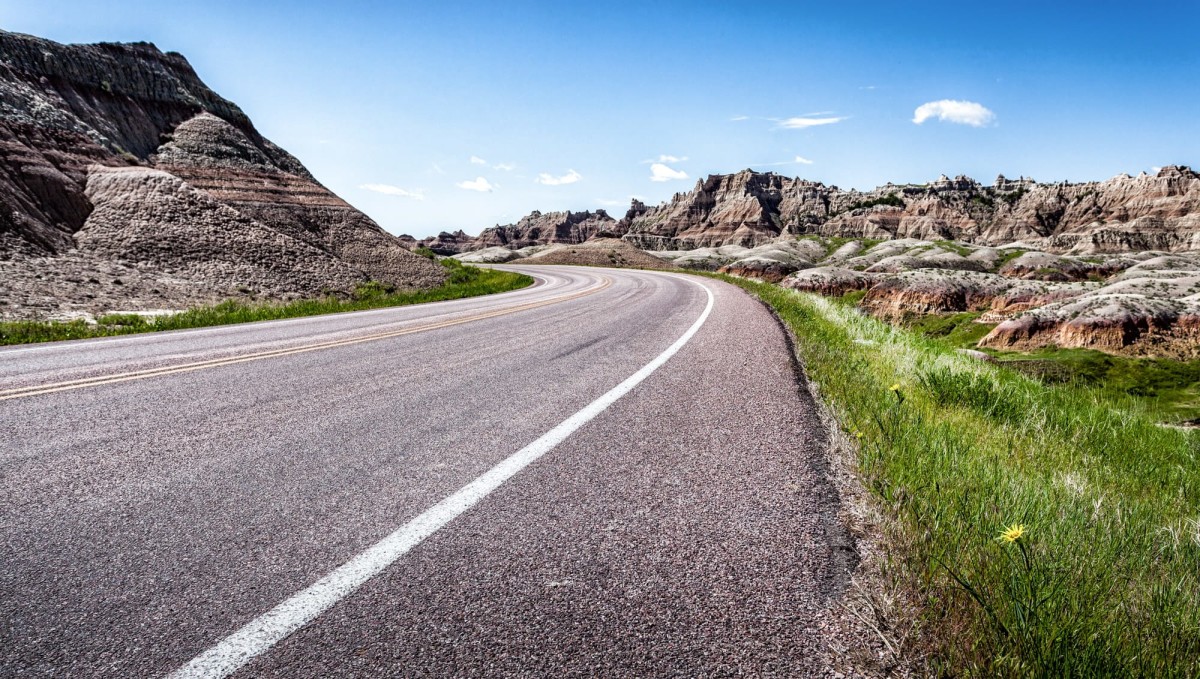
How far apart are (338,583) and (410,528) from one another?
488 mm

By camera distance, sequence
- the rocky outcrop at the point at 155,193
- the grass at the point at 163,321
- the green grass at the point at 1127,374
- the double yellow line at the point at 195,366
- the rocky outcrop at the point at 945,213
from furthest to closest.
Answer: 1. the rocky outcrop at the point at 945,213
2. the rocky outcrop at the point at 155,193
3. the green grass at the point at 1127,374
4. the grass at the point at 163,321
5. the double yellow line at the point at 195,366

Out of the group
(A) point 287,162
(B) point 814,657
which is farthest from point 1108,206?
(B) point 814,657

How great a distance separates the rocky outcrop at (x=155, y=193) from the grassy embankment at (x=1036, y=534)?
1739 cm

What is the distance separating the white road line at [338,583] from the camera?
1875mm

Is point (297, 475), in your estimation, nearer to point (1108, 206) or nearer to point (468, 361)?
point (468, 361)

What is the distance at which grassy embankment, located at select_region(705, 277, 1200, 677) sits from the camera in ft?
5.78

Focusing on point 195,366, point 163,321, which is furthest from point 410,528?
point 163,321

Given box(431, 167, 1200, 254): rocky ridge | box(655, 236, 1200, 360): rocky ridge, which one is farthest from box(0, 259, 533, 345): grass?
box(431, 167, 1200, 254): rocky ridge

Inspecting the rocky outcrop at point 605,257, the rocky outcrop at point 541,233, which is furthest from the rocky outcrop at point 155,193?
the rocky outcrop at point 541,233

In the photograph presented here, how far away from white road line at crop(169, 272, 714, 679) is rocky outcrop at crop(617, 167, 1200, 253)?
101142 millimetres

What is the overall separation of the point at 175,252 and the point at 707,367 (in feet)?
72.7

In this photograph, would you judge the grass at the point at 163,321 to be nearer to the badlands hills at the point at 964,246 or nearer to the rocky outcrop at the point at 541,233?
the badlands hills at the point at 964,246

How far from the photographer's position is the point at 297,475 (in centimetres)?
344

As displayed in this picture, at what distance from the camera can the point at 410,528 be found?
9.05ft
